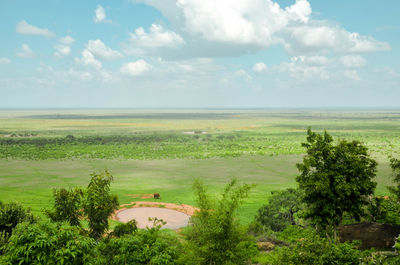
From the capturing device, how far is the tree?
2572 centimetres

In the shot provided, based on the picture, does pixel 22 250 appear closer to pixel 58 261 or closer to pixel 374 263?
pixel 58 261

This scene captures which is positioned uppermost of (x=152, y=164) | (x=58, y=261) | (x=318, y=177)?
(x=318, y=177)

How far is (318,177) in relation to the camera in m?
26.3

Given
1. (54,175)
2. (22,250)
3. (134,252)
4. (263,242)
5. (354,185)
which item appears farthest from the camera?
(54,175)

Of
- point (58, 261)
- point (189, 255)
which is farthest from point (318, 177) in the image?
point (58, 261)

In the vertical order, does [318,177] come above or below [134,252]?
above

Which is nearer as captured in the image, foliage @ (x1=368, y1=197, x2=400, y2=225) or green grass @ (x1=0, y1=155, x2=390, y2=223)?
foliage @ (x1=368, y1=197, x2=400, y2=225)

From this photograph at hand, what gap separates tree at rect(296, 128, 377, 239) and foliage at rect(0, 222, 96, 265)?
59.7ft

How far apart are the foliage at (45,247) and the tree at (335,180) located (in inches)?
716

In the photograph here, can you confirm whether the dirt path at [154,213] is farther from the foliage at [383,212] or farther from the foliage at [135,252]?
the foliage at [383,212]

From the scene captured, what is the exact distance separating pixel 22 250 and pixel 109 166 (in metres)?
59.1

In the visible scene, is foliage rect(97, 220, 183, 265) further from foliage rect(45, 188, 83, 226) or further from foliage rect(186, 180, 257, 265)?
foliage rect(45, 188, 83, 226)

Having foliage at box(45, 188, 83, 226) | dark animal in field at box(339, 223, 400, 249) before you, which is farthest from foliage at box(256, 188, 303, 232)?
foliage at box(45, 188, 83, 226)

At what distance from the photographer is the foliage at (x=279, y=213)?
3406 centimetres
